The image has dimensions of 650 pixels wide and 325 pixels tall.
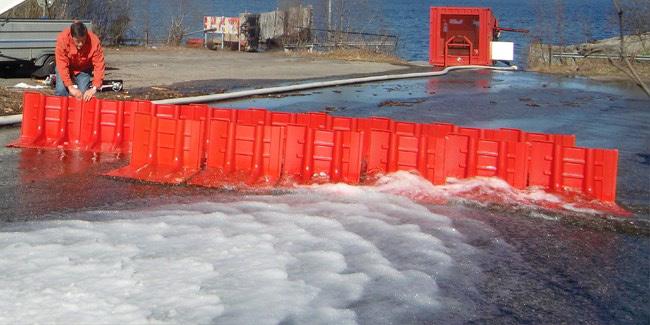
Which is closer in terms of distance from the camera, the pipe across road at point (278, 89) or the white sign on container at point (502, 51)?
the pipe across road at point (278, 89)

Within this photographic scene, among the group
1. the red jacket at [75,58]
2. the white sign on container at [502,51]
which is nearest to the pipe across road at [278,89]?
the red jacket at [75,58]

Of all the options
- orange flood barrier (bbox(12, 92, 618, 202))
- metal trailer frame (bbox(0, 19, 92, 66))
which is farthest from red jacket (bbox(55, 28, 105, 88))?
metal trailer frame (bbox(0, 19, 92, 66))

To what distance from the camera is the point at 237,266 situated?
6.01 m

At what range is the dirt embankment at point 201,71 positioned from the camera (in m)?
17.5

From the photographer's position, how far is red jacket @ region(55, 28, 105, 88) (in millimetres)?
11109

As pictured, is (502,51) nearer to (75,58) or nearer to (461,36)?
(461,36)

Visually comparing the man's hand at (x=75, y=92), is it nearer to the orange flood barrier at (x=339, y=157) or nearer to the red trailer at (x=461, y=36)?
the orange flood barrier at (x=339, y=157)

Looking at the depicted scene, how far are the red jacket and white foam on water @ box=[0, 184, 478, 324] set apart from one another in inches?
165

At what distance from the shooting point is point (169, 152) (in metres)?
9.45

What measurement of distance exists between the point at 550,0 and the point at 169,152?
148 ft

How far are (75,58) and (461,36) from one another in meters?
23.2

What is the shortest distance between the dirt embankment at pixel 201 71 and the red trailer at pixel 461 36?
1.90 meters

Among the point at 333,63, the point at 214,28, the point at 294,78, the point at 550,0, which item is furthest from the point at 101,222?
the point at 550,0

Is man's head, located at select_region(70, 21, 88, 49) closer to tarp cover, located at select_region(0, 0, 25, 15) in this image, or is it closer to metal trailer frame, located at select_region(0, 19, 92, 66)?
tarp cover, located at select_region(0, 0, 25, 15)
